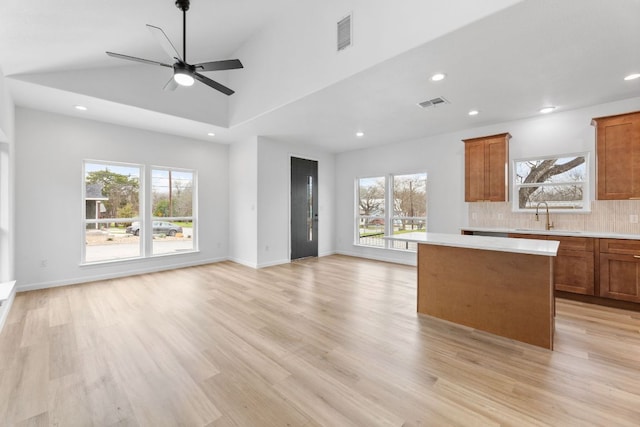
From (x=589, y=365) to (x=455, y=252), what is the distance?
1.34 metres

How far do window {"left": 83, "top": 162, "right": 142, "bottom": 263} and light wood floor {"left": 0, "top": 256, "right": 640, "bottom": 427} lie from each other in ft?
4.53

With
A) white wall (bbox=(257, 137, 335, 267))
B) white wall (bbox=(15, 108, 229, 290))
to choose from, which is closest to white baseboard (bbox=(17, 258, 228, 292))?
white wall (bbox=(15, 108, 229, 290))

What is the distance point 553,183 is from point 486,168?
1.01 meters

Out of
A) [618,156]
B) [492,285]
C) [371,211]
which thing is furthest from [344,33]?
[371,211]

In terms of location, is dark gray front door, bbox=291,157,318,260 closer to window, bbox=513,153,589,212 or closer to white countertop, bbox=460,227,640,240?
white countertop, bbox=460,227,640,240

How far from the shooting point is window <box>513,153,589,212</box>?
424 centimetres

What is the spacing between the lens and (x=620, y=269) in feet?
11.3

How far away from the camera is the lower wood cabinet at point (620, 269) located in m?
3.36

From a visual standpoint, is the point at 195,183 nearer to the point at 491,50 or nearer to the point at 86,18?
the point at 86,18

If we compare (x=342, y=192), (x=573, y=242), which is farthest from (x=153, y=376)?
(x=342, y=192)

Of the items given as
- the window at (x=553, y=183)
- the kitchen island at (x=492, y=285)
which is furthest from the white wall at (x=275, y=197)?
the window at (x=553, y=183)

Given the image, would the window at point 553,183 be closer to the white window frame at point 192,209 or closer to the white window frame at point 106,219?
the white window frame at point 192,209

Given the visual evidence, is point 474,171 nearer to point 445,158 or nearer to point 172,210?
point 445,158

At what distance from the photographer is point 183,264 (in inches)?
230
